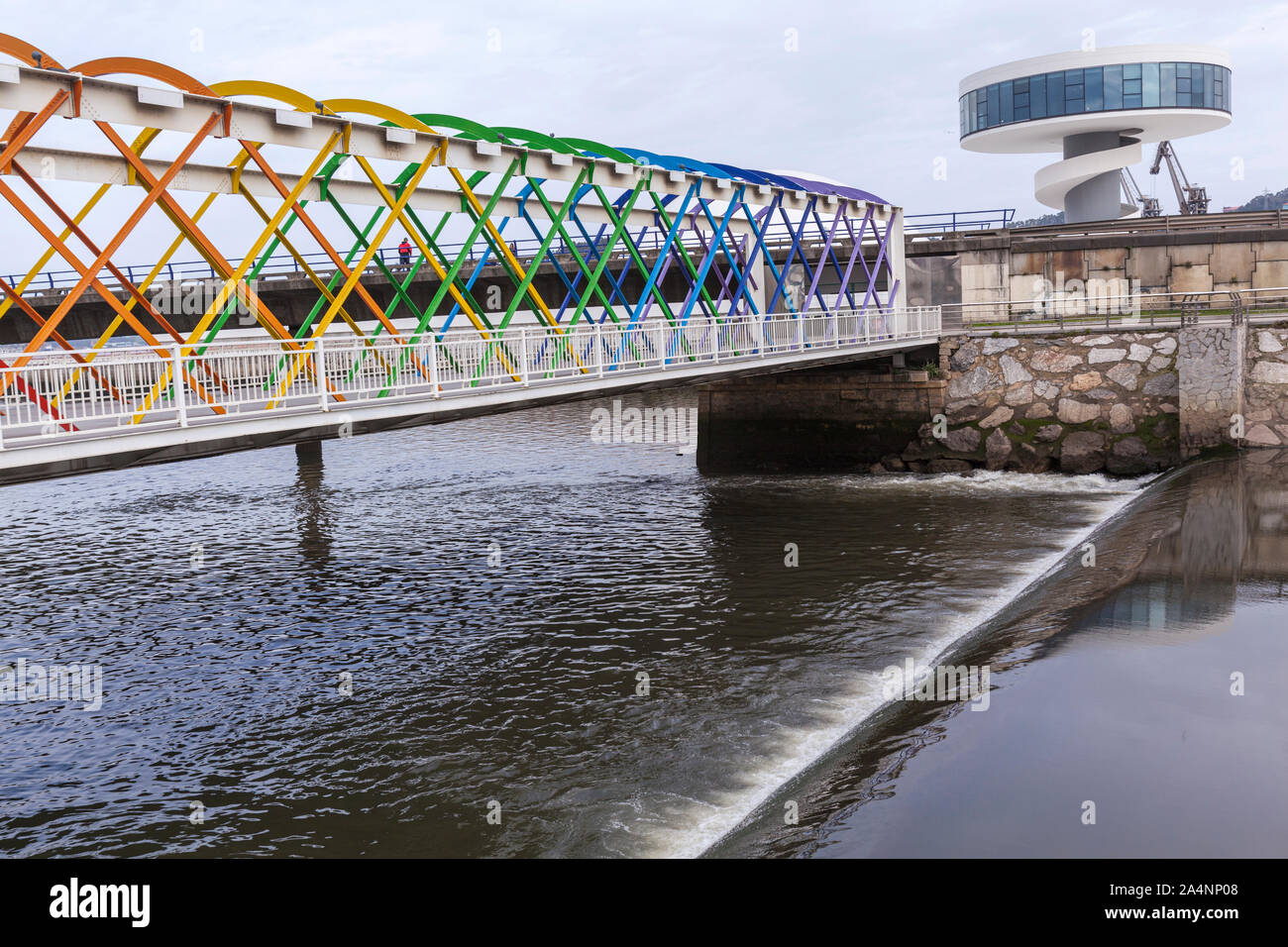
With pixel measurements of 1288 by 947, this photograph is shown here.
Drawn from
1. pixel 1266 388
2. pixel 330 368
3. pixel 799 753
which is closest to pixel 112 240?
pixel 330 368

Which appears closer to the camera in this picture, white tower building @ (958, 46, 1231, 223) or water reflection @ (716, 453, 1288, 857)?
water reflection @ (716, 453, 1288, 857)

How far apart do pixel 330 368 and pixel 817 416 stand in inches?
532

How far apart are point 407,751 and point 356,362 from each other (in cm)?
599

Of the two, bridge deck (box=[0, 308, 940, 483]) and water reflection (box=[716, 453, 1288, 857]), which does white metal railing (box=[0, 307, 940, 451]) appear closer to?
bridge deck (box=[0, 308, 940, 483])

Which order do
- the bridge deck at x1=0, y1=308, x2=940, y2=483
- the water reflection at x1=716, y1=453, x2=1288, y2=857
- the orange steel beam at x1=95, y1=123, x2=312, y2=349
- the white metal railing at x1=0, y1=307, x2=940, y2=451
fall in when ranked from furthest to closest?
the orange steel beam at x1=95, y1=123, x2=312, y2=349 < the white metal railing at x1=0, y1=307, x2=940, y2=451 < the bridge deck at x1=0, y1=308, x2=940, y2=483 < the water reflection at x1=716, y1=453, x2=1288, y2=857

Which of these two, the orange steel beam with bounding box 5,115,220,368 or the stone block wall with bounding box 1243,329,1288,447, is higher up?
the orange steel beam with bounding box 5,115,220,368

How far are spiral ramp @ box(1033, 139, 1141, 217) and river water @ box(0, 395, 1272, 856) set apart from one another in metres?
34.8

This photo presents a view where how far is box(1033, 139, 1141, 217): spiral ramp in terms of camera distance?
173ft

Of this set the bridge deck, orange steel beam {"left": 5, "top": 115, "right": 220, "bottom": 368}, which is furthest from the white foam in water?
orange steel beam {"left": 5, "top": 115, "right": 220, "bottom": 368}

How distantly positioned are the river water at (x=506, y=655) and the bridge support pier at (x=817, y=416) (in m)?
2.41

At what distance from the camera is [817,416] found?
27062 mm

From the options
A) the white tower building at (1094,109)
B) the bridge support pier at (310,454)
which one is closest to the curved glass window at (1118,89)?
the white tower building at (1094,109)

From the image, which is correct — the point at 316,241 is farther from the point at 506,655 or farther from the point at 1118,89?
the point at 1118,89

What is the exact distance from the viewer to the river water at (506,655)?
27.7 ft
